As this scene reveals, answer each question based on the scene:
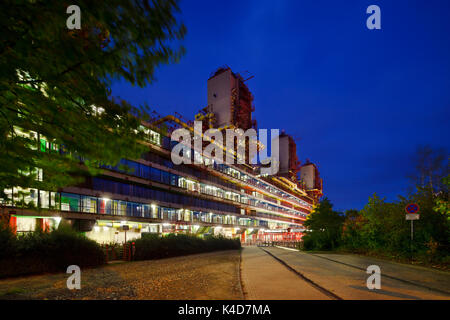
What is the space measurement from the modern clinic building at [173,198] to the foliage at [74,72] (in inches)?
26.4

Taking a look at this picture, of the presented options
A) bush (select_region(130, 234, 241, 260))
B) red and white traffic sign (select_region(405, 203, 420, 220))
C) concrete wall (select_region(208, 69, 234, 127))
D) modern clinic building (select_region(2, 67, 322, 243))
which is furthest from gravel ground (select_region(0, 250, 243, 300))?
concrete wall (select_region(208, 69, 234, 127))

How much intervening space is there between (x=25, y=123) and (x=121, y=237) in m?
33.9

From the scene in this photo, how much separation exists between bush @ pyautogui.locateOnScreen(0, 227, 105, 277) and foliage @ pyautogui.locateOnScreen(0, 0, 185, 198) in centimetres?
849

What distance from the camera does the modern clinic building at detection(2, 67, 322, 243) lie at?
26.3 metres

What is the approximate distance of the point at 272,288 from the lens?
7.98 meters

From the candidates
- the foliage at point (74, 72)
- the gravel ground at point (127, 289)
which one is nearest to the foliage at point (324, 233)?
the gravel ground at point (127, 289)

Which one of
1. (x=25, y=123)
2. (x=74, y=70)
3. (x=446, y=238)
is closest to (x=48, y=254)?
(x=25, y=123)

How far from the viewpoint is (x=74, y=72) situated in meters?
3.58

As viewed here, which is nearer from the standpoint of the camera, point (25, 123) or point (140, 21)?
point (140, 21)

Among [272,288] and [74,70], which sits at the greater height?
[74,70]

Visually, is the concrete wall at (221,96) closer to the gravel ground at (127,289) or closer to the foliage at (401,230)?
the foliage at (401,230)

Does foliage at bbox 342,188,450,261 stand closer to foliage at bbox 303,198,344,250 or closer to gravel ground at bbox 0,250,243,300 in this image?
foliage at bbox 303,198,344,250
